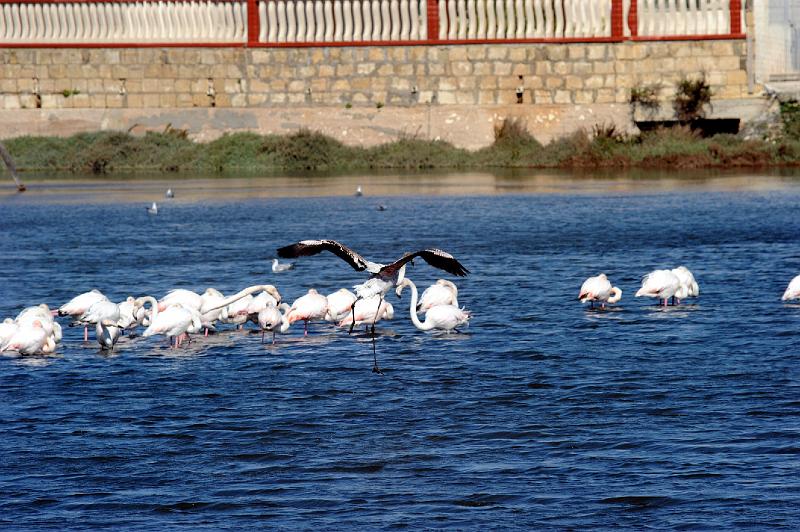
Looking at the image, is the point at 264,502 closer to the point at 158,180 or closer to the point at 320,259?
the point at 320,259

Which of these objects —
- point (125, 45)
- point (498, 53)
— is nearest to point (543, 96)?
point (498, 53)

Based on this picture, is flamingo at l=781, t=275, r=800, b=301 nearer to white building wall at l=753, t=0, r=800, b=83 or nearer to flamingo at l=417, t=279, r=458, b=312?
flamingo at l=417, t=279, r=458, b=312

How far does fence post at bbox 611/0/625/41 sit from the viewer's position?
142 ft

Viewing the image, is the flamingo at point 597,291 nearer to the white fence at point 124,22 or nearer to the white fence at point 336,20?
the white fence at point 336,20

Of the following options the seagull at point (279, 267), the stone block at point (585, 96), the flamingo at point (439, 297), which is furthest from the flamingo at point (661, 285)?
the stone block at point (585, 96)

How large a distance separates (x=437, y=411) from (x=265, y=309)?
4222mm

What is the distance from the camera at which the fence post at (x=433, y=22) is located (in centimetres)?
4478

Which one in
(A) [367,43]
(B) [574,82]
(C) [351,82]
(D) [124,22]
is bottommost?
(B) [574,82]

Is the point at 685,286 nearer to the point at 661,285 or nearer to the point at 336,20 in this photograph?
the point at 661,285

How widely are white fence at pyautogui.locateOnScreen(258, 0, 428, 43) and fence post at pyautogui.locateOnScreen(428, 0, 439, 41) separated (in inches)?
4.8

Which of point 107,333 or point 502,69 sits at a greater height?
point 502,69

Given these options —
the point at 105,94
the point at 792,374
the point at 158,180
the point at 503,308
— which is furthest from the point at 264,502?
the point at 105,94

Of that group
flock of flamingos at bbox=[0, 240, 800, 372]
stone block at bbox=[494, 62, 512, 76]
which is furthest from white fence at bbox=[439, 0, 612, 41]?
flock of flamingos at bbox=[0, 240, 800, 372]

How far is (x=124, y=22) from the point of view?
46438 mm
